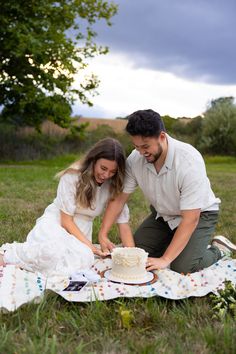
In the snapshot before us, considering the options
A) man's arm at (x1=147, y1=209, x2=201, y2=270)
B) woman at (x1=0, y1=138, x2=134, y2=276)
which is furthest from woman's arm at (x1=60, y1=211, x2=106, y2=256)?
man's arm at (x1=147, y1=209, x2=201, y2=270)

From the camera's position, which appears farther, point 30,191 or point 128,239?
point 30,191

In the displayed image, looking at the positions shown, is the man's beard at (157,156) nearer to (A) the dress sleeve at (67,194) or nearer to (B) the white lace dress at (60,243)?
(B) the white lace dress at (60,243)

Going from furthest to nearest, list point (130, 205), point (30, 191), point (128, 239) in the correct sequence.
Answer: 1. point (30, 191)
2. point (130, 205)
3. point (128, 239)

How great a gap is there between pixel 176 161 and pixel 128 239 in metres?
0.87

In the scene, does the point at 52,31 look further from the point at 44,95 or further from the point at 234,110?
the point at 234,110

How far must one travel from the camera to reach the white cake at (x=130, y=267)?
3164 mm

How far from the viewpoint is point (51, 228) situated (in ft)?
12.2

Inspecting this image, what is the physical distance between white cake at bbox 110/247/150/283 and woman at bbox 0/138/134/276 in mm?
299

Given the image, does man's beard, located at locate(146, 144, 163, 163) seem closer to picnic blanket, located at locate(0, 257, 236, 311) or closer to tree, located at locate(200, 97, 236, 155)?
picnic blanket, located at locate(0, 257, 236, 311)

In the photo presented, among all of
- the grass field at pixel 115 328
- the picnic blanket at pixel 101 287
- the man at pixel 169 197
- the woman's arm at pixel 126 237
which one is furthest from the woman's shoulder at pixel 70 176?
the grass field at pixel 115 328

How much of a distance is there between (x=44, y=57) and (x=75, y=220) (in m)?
→ 13.2

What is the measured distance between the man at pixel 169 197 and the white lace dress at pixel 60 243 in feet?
0.60

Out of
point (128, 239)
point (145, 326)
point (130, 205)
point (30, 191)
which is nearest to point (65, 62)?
point (30, 191)

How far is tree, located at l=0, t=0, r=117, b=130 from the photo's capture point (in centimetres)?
1614
